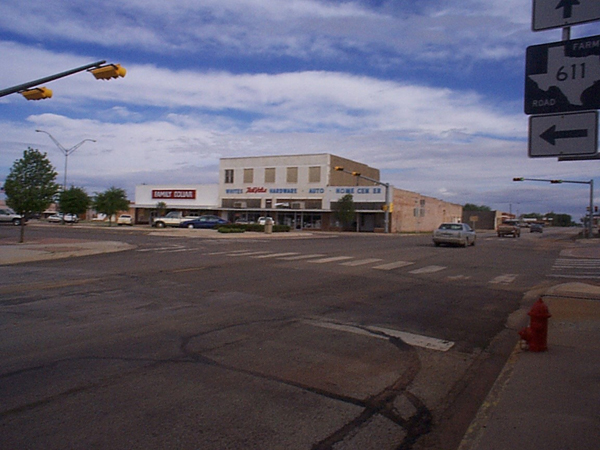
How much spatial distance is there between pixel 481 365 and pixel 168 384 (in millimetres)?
3880

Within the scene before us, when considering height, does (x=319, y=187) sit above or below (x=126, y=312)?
above

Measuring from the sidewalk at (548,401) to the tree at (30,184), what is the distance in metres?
25.0

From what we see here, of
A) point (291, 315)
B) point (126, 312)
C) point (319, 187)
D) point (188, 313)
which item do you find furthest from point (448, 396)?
point (319, 187)

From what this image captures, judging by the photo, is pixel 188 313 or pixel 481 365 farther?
pixel 188 313

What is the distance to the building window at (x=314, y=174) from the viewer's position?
63344 millimetres

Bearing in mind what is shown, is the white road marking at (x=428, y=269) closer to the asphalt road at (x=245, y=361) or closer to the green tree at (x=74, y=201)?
the asphalt road at (x=245, y=361)

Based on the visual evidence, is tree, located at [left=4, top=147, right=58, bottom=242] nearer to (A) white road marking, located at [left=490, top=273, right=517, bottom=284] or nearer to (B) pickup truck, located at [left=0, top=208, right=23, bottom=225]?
(A) white road marking, located at [left=490, top=273, right=517, bottom=284]

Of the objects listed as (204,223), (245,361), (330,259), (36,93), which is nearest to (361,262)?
(330,259)

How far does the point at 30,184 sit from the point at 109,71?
13.5m

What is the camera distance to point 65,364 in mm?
5910

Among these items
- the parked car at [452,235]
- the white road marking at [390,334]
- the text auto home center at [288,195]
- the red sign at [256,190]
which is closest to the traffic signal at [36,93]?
the white road marking at [390,334]

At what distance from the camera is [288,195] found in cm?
6500

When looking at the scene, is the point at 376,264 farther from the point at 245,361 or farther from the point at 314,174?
the point at 314,174

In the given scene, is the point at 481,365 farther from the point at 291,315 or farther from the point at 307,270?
the point at 307,270
